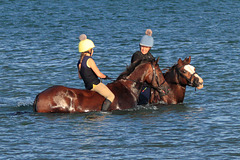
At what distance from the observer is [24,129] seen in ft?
47.6

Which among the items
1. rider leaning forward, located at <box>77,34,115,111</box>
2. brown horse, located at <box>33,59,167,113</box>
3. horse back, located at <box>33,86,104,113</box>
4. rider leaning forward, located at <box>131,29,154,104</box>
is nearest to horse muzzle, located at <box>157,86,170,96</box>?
brown horse, located at <box>33,59,167,113</box>

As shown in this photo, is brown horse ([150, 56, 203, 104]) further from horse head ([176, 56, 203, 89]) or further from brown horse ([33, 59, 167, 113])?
brown horse ([33, 59, 167, 113])

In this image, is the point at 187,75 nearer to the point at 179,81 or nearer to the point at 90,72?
the point at 179,81

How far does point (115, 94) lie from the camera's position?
1608 cm

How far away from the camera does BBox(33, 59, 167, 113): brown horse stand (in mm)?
15305

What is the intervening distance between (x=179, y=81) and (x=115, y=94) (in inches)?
89.5

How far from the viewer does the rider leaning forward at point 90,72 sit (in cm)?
1530

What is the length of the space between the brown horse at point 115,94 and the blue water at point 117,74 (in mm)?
234

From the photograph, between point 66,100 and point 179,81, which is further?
point 179,81

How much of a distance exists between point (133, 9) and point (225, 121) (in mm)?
34068

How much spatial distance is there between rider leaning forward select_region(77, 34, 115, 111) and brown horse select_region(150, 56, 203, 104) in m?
1.95

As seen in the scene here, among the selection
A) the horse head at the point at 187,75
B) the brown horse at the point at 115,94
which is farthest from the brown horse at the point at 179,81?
the brown horse at the point at 115,94

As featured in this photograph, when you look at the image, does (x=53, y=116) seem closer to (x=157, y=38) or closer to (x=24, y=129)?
(x=24, y=129)

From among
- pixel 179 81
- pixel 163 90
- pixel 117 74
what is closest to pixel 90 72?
pixel 163 90
